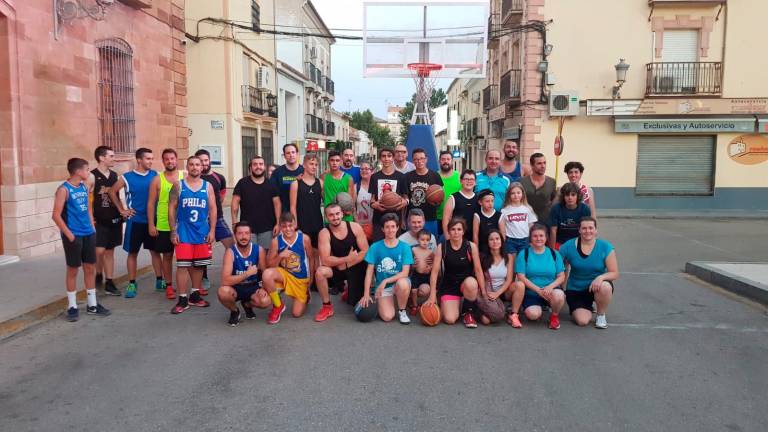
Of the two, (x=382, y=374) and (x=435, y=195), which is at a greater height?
(x=435, y=195)

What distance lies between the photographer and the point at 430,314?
581cm

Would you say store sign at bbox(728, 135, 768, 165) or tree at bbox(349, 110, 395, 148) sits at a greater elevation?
tree at bbox(349, 110, 395, 148)

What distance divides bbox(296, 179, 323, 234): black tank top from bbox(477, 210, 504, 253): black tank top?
1.97 metres

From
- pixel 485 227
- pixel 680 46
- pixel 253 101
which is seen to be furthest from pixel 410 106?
pixel 485 227

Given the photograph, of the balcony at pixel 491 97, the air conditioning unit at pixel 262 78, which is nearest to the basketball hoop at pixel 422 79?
the balcony at pixel 491 97

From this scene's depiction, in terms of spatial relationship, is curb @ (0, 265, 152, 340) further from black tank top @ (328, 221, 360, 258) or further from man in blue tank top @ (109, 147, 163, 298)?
black tank top @ (328, 221, 360, 258)

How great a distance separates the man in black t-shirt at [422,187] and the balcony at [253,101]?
54.0ft

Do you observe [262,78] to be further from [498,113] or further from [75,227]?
[75,227]

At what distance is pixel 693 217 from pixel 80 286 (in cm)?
1737

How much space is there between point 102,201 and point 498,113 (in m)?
18.7

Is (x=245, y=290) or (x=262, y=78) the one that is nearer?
(x=245, y=290)

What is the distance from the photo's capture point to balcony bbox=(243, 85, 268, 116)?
2240 centimetres

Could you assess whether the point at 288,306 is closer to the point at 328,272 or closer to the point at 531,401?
the point at 328,272

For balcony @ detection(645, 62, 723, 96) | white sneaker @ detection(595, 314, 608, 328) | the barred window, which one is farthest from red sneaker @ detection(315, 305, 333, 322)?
balcony @ detection(645, 62, 723, 96)
